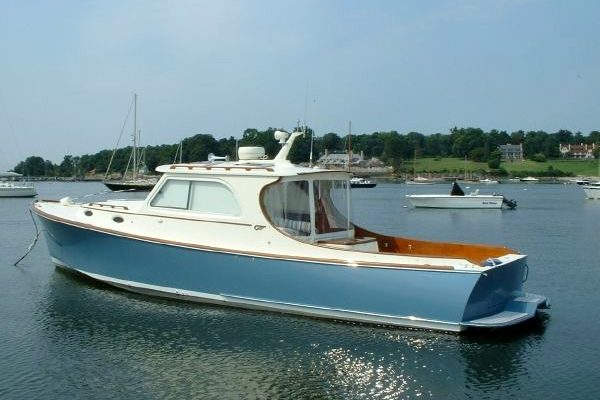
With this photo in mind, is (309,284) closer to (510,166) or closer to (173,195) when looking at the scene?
(173,195)

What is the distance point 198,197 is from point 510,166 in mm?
168074

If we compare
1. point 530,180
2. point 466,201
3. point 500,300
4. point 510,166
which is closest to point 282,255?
point 500,300

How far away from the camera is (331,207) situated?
13797mm

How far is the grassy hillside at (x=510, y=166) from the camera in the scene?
16401 centimetres

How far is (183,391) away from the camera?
30.6ft

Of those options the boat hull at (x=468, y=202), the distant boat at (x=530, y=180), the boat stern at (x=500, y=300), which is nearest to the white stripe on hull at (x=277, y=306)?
the boat stern at (x=500, y=300)

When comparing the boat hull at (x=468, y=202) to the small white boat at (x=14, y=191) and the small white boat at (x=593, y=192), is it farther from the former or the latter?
the small white boat at (x=14, y=191)

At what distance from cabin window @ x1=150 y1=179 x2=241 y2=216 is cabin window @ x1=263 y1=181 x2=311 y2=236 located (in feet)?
2.23

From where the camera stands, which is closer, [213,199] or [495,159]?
[213,199]

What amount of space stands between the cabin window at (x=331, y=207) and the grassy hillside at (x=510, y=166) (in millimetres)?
152925

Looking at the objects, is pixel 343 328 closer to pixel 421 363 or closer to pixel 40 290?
pixel 421 363

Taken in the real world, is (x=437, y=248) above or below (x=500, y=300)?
above

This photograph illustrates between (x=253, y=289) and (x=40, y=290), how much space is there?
5823mm

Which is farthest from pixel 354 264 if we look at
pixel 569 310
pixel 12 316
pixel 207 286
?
pixel 12 316
